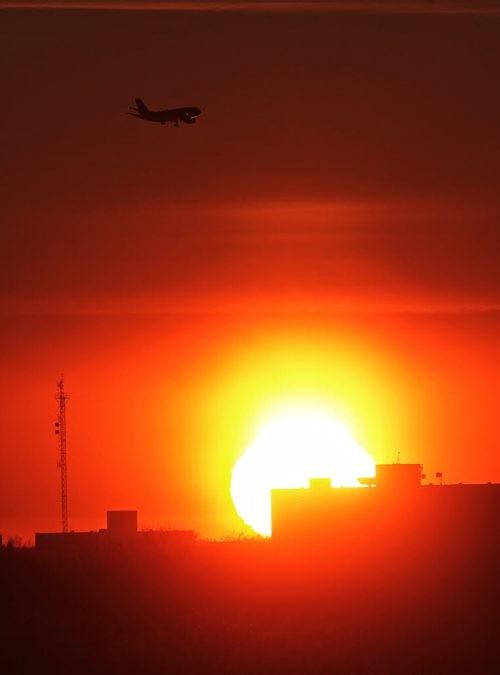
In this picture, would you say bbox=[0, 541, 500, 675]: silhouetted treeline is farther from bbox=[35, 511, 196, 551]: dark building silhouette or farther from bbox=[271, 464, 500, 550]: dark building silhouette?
bbox=[35, 511, 196, 551]: dark building silhouette


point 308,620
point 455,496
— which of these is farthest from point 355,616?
point 455,496

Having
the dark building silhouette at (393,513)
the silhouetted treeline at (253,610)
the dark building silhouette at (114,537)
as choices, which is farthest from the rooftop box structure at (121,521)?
the silhouetted treeline at (253,610)

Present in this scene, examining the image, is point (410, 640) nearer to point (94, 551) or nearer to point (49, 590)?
point (49, 590)

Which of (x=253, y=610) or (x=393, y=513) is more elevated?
(x=393, y=513)

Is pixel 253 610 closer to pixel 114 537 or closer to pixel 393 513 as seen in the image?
pixel 393 513

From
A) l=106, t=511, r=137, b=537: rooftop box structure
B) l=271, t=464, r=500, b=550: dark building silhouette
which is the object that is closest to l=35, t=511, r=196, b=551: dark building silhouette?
l=106, t=511, r=137, b=537: rooftop box structure

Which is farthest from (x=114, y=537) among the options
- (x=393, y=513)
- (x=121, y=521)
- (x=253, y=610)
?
(x=253, y=610)

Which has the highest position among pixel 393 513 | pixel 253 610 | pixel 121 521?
pixel 121 521

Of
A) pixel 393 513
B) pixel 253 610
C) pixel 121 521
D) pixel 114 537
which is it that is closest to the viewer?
pixel 253 610
